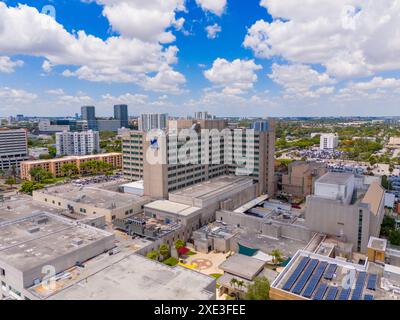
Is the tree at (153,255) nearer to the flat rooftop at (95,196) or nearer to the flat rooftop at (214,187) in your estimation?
the flat rooftop at (95,196)

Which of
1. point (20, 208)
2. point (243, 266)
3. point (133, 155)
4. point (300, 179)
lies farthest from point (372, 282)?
point (20, 208)

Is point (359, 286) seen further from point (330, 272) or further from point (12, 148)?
point (12, 148)

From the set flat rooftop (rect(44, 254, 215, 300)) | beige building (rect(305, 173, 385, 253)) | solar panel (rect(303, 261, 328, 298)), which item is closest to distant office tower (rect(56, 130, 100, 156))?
beige building (rect(305, 173, 385, 253))

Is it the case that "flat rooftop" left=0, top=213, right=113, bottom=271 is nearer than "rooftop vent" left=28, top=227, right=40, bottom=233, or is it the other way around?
"flat rooftop" left=0, top=213, right=113, bottom=271

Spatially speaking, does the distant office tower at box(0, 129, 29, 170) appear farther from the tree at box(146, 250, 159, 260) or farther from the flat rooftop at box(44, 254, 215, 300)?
the flat rooftop at box(44, 254, 215, 300)

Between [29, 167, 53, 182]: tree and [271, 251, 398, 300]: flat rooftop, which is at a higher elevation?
[29, 167, 53, 182]: tree

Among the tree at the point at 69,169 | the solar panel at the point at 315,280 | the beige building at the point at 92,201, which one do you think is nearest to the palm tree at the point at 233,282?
the solar panel at the point at 315,280
